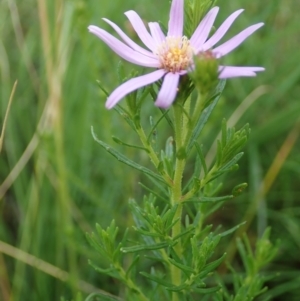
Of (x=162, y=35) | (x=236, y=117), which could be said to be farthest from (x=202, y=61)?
(x=236, y=117)

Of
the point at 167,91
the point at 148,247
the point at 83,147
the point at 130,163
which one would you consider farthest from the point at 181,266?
the point at 83,147

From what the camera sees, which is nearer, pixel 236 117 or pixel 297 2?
pixel 236 117

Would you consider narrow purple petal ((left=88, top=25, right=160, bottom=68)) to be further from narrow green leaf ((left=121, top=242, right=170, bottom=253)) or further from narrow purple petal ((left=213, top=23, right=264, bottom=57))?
narrow green leaf ((left=121, top=242, right=170, bottom=253))

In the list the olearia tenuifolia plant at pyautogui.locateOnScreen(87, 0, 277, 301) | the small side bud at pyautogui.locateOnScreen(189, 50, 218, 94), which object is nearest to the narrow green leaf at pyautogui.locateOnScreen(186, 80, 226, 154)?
the olearia tenuifolia plant at pyautogui.locateOnScreen(87, 0, 277, 301)

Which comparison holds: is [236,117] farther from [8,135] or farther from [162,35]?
[162,35]

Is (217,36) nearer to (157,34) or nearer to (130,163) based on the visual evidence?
(157,34)

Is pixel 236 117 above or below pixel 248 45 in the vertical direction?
below

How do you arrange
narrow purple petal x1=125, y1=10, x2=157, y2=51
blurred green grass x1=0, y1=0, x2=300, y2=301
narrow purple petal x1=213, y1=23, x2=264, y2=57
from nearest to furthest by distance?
narrow purple petal x1=213, y1=23, x2=264, y2=57 < narrow purple petal x1=125, y1=10, x2=157, y2=51 < blurred green grass x1=0, y1=0, x2=300, y2=301
